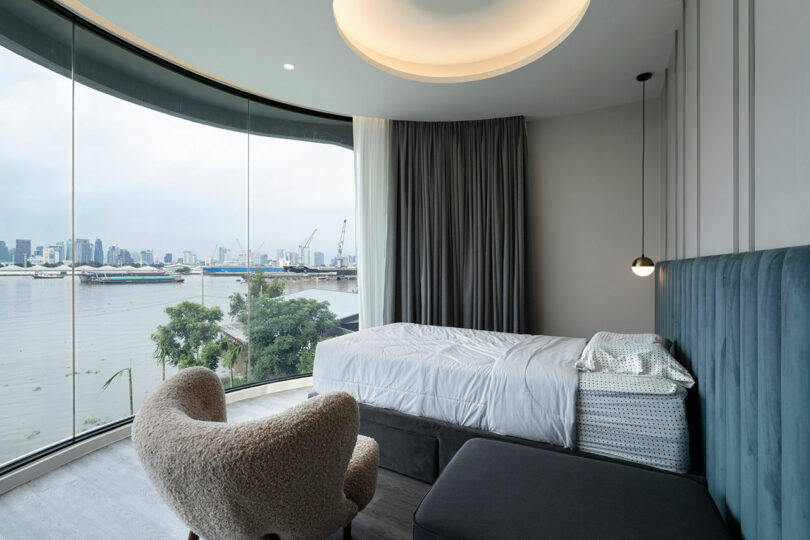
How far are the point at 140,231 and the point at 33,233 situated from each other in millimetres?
648

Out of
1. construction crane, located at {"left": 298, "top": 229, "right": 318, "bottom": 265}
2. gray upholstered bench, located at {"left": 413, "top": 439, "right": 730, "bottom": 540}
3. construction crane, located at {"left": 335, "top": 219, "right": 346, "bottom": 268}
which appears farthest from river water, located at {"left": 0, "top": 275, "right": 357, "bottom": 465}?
gray upholstered bench, located at {"left": 413, "top": 439, "right": 730, "bottom": 540}

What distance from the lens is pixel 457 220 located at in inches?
148

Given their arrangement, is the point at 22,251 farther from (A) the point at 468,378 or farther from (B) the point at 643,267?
(B) the point at 643,267

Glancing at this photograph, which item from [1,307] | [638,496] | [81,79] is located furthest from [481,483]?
[81,79]

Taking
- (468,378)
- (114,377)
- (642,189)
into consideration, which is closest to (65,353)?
(114,377)

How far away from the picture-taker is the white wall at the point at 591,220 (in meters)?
3.19

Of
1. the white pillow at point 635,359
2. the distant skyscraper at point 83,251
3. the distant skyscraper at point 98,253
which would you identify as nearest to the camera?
the white pillow at point 635,359

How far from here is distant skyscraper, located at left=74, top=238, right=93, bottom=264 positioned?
7.53ft

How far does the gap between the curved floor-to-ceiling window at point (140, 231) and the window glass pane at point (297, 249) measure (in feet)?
0.04

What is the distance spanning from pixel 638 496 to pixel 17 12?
3675 millimetres

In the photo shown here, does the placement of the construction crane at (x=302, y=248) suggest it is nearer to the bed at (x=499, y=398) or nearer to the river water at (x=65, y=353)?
the river water at (x=65, y=353)

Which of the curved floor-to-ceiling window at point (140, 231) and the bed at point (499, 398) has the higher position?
the curved floor-to-ceiling window at point (140, 231)

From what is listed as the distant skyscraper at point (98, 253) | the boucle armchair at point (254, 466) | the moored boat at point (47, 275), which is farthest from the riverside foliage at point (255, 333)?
the boucle armchair at point (254, 466)

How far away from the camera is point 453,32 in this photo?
269cm
